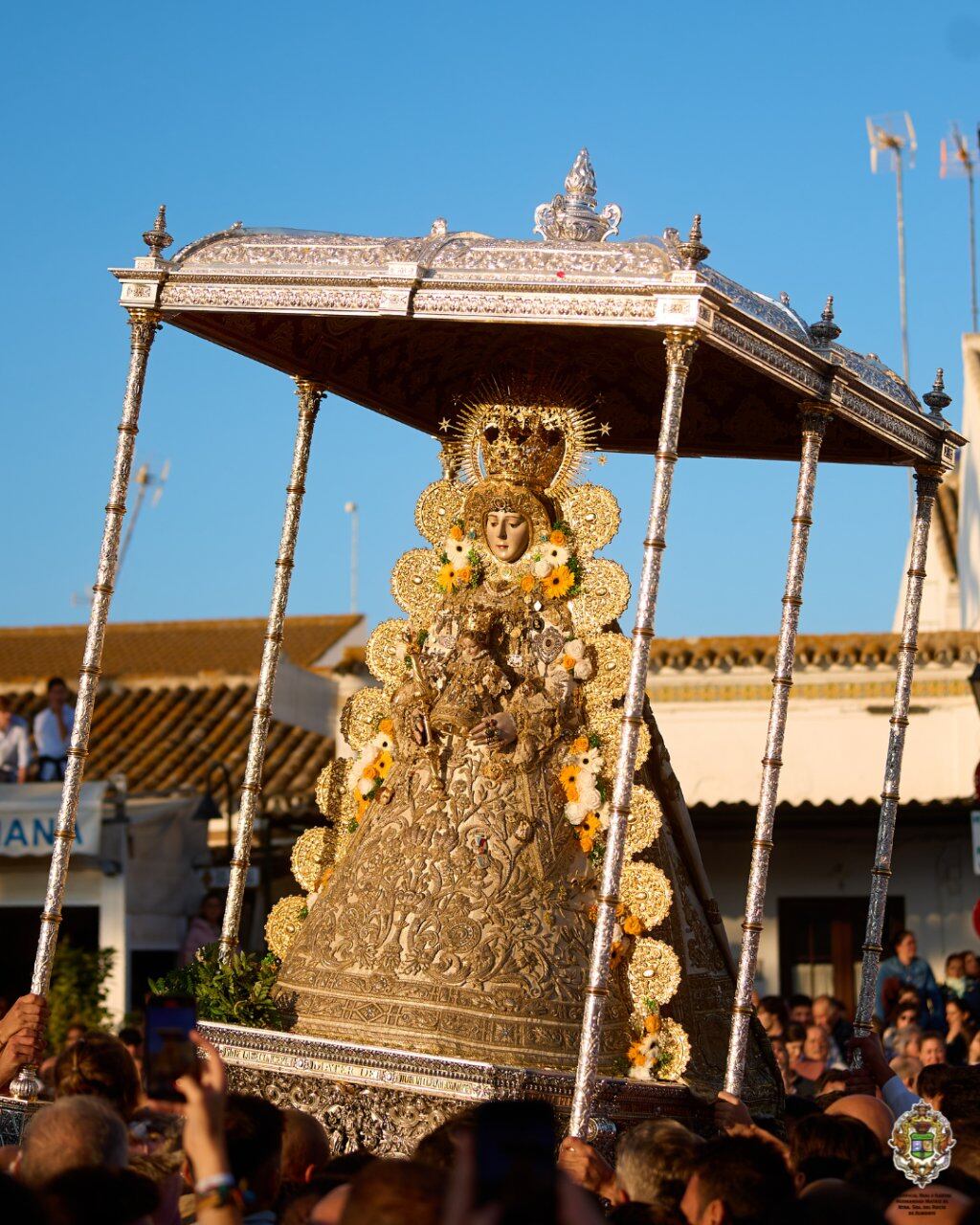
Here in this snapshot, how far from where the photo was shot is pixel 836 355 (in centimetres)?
852

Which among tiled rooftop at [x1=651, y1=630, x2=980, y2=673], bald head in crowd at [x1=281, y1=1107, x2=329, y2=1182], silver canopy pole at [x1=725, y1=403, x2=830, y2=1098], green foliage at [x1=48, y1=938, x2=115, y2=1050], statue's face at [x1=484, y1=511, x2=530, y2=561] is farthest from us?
tiled rooftop at [x1=651, y1=630, x2=980, y2=673]

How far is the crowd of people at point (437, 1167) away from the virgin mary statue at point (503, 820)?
0.78 m

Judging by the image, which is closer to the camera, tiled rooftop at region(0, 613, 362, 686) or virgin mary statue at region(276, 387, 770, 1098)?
virgin mary statue at region(276, 387, 770, 1098)

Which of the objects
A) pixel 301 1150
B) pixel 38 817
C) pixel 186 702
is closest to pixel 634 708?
pixel 301 1150

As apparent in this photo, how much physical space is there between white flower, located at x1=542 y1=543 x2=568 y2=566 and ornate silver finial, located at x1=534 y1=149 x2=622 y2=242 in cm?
134

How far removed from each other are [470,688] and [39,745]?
8.94 meters

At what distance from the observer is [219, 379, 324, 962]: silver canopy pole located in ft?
30.7

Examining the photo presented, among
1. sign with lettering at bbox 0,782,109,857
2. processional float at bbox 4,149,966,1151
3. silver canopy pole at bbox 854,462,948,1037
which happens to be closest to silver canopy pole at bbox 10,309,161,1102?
processional float at bbox 4,149,966,1151

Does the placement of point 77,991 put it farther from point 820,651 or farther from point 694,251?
point 694,251

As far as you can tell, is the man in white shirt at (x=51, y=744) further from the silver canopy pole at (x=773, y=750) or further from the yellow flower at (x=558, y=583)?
the silver canopy pole at (x=773, y=750)

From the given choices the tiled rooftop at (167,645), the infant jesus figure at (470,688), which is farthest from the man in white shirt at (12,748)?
→ the infant jesus figure at (470,688)

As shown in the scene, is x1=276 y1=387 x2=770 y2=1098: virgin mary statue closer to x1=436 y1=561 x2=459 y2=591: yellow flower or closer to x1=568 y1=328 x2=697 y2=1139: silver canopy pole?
x1=436 y1=561 x2=459 y2=591: yellow flower

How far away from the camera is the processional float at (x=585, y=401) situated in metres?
7.61

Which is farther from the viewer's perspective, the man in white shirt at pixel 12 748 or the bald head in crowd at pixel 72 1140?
the man in white shirt at pixel 12 748
